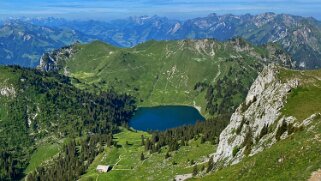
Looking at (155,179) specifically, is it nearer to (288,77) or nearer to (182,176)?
(182,176)

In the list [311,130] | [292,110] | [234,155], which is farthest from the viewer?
[234,155]

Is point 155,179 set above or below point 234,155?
below

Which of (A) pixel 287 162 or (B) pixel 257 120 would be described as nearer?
(A) pixel 287 162

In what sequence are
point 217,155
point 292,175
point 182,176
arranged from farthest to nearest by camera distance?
point 182,176 < point 217,155 < point 292,175

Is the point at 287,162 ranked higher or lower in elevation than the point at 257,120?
higher

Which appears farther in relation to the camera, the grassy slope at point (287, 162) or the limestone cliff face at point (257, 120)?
the limestone cliff face at point (257, 120)

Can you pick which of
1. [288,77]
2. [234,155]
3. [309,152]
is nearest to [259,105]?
[288,77]

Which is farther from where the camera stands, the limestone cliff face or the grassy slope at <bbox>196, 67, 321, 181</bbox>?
the limestone cliff face

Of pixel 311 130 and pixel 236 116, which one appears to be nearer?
pixel 311 130
